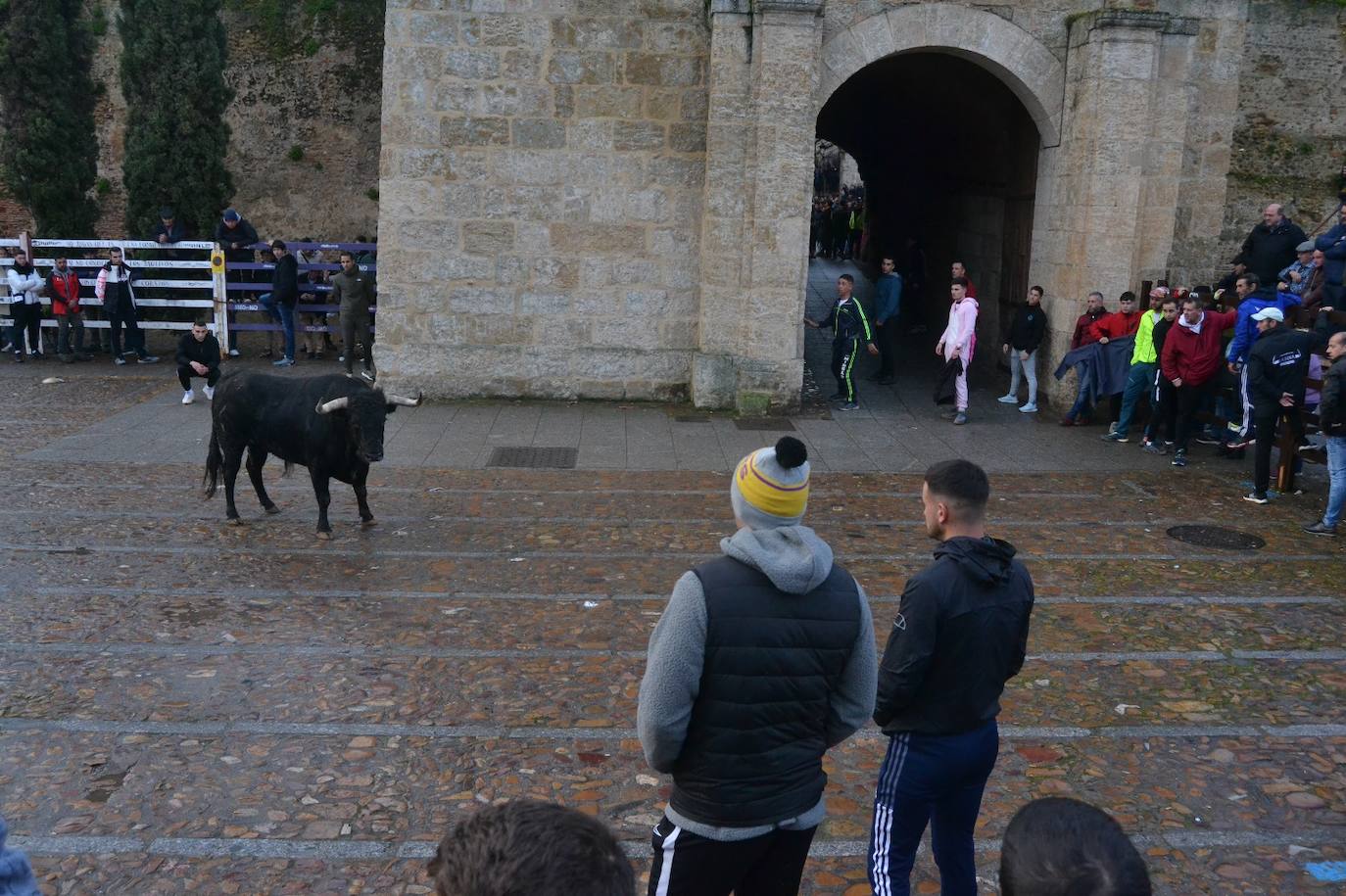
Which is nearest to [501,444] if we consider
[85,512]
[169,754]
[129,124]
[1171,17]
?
[85,512]

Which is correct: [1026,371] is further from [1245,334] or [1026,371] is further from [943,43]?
[943,43]

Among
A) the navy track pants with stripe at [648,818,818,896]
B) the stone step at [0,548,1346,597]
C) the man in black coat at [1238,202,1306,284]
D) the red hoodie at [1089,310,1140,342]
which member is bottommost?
the stone step at [0,548,1346,597]

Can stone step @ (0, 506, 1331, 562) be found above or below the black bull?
below

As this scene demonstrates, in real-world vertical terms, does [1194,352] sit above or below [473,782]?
above

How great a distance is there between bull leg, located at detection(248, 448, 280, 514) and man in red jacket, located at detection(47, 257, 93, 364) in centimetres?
986

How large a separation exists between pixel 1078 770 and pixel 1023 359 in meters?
10.2

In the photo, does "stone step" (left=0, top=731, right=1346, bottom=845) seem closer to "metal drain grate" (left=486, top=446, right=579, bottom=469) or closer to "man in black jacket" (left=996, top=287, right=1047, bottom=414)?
"metal drain grate" (left=486, top=446, right=579, bottom=469)

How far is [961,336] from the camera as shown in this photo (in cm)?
1455

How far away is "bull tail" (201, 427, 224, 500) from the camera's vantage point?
10227 millimetres

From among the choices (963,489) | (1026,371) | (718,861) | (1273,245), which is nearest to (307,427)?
(963,489)

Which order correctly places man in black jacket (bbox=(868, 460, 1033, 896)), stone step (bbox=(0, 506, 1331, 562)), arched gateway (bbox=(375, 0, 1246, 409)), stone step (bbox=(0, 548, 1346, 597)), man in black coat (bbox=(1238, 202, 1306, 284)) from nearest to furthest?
man in black jacket (bbox=(868, 460, 1033, 896)), stone step (bbox=(0, 548, 1346, 597)), stone step (bbox=(0, 506, 1331, 562)), man in black coat (bbox=(1238, 202, 1306, 284)), arched gateway (bbox=(375, 0, 1246, 409))

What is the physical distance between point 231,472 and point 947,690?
25.0 ft

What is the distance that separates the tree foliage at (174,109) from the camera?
1931cm

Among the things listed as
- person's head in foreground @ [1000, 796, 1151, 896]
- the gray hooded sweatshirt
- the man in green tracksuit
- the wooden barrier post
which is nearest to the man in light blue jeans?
the man in green tracksuit
